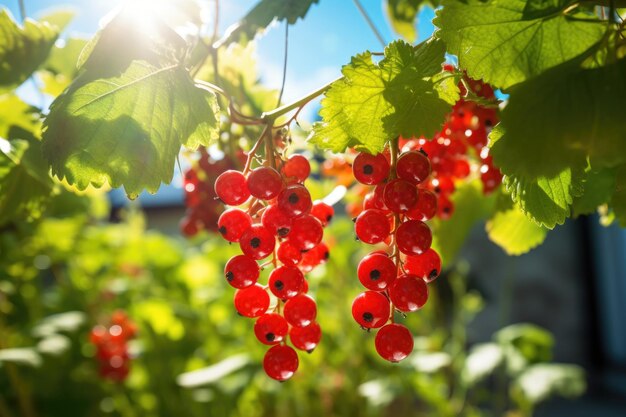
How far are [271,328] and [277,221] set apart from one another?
0.11m

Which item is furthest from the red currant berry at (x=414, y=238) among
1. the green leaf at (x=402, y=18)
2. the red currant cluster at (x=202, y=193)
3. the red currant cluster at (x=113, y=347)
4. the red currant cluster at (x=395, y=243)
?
the red currant cluster at (x=113, y=347)

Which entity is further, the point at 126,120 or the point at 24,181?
the point at 24,181

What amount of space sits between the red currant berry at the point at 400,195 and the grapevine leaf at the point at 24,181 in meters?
0.41

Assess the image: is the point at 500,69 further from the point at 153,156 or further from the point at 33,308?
the point at 33,308

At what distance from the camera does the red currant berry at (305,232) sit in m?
0.50

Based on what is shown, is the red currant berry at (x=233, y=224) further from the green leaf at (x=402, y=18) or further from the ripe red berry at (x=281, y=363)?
the green leaf at (x=402, y=18)

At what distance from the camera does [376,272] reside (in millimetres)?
505

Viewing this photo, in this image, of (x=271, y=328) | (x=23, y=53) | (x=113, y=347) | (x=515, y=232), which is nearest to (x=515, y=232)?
(x=515, y=232)

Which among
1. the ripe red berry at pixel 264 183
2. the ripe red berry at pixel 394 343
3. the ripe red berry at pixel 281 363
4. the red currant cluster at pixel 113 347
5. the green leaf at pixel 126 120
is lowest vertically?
the red currant cluster at pixel 113 347

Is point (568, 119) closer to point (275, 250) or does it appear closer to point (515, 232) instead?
point (275, 250)

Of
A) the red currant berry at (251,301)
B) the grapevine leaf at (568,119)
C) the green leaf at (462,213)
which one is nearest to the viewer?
the grapevine leaf at (568,119)

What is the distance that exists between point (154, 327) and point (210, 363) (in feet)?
0.87

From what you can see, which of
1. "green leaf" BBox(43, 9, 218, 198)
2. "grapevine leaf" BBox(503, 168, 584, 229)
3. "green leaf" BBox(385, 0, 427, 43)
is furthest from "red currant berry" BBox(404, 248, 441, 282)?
"green leaf" BBox(385, 0, 427, 43)

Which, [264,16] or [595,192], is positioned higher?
[264,16]
